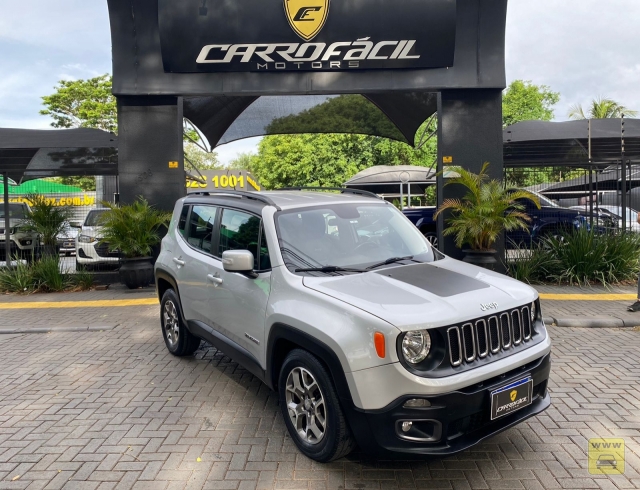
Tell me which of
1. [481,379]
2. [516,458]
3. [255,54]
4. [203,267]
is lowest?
[516,458]

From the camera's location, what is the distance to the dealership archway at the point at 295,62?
9.98 m

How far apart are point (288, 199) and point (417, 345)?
2016 millimetres

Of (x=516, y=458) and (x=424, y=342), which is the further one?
(x=516, y=458)

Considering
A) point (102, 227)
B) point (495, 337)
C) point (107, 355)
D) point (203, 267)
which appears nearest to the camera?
point (495, 337)

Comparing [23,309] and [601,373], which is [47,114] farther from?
[601,373]

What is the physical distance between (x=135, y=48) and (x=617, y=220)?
10.9m

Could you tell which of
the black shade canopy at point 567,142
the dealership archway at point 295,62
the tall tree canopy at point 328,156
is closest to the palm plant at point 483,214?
the dealership archway at point 295,62

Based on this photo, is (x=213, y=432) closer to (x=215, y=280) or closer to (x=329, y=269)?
(x=215, y=280)

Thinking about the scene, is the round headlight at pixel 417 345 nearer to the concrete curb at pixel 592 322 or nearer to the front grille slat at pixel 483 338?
the front grille slat at pixel 483 338

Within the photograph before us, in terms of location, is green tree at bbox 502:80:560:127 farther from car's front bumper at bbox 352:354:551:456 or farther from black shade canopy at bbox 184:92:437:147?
car's front bumper at bbox 352:354:551:456

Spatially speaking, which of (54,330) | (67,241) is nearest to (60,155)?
(67,241)

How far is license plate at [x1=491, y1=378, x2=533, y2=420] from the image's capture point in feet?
10.4

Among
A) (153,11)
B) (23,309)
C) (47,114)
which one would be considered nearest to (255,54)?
(153,11)

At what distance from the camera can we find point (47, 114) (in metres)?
38.9
